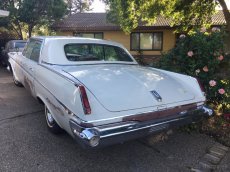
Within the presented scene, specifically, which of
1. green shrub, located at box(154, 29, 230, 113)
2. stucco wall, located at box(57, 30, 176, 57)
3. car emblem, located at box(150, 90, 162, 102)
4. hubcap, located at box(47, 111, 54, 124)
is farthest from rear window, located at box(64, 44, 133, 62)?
stucco wall, located at box(57, 30, 176, 57)

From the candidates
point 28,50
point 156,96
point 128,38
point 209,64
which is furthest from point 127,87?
point 128,38

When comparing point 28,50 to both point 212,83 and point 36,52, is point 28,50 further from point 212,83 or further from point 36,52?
point 212,83

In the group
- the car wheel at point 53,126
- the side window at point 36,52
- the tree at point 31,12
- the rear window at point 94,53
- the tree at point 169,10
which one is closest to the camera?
the car wheel at point 53,126

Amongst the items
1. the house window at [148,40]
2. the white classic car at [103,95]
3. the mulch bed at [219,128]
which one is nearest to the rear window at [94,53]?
the white classic car at [103,95]

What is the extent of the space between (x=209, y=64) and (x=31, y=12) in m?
14.0

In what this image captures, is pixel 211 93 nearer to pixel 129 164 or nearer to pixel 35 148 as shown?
pixel 129 164

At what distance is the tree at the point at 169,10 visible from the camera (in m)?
10.7

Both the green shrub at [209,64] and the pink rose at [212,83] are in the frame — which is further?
the green shrub at [209,64]

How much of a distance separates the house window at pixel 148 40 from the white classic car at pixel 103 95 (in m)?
14.9

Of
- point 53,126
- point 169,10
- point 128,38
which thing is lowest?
point 53,126

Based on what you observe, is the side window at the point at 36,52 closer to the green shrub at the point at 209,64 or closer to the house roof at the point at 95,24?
the green shrub at the point at 209,64

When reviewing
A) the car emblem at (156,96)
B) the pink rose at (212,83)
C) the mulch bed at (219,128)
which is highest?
the car emblem at (156,96)

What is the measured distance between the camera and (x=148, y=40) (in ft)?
63.3

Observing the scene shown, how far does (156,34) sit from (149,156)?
54.5 feet
